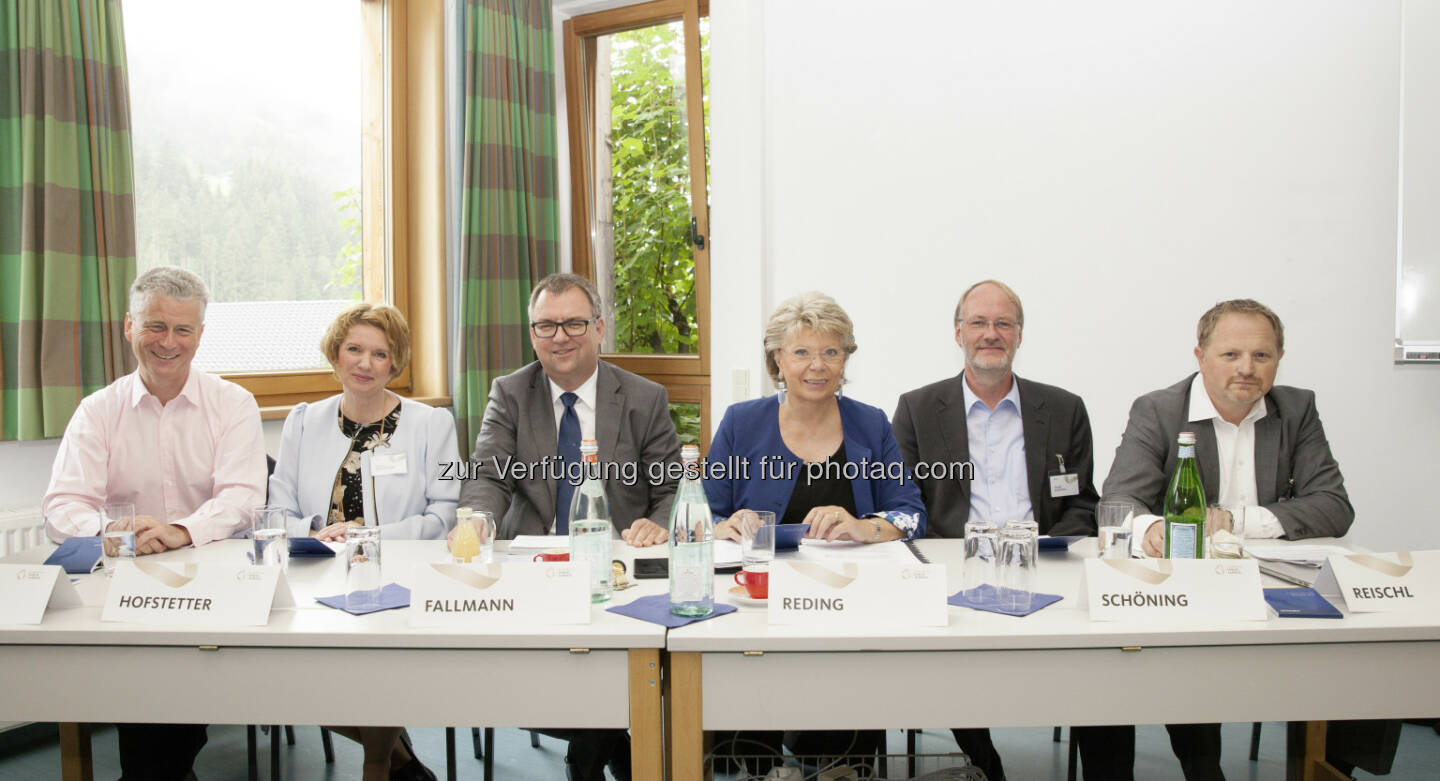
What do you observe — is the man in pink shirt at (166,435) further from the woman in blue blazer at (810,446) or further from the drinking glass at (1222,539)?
the drinking glass at (1222,539)

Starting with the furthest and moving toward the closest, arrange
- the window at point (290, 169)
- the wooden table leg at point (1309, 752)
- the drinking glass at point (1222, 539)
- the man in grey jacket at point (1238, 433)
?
the window at point (290, 169)
the man in grey jacket at point (1238, 433)
the wooden table leg at point (1309, 752)
the drinking glass at point (1222, 539)

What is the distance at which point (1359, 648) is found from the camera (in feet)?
4.98

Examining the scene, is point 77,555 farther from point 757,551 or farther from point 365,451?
point 757,551

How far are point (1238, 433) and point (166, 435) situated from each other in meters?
2.71

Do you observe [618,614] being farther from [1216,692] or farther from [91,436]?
[91,436]

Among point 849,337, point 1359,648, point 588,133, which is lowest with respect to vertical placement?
point 1359,648

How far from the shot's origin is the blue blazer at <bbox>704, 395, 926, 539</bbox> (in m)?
2.45

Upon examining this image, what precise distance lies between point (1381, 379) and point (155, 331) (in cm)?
387

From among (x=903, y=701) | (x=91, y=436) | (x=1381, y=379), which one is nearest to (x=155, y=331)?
(x=91, y=436)

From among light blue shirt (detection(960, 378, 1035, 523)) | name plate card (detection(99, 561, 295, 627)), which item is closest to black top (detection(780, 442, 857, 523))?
light blue shirt (detection(960, 378, 1035, 523))

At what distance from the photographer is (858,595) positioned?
5.07 ft

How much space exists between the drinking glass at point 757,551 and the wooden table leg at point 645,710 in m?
0.25

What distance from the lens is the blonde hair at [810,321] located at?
Result: 8.03 feet

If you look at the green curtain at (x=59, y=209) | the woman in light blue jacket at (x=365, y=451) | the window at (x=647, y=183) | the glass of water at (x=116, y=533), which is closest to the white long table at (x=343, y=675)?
the glass of water at (x=116, y=533)
